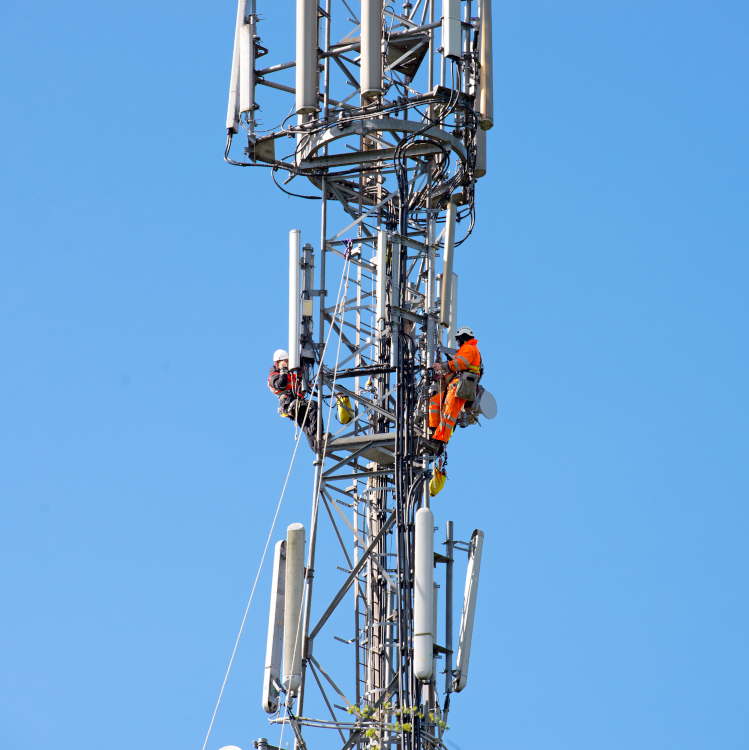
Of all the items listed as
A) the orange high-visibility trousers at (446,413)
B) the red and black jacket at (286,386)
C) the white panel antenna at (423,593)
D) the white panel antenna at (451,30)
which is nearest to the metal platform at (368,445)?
the orange high-visibility trousers at (446,413)

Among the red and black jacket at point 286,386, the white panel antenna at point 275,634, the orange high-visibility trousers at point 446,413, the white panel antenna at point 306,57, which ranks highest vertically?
the white panel antenna at point 306,57

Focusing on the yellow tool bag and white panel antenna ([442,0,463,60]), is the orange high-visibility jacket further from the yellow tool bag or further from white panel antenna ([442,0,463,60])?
white panel antenna ([442,0,463,60])

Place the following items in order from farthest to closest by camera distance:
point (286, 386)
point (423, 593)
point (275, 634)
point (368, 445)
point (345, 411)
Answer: point (286, 386), point (345, 411), point (368, 445), point (275, 634), point (423, 593)

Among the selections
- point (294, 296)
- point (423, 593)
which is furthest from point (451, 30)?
point (423, 593)

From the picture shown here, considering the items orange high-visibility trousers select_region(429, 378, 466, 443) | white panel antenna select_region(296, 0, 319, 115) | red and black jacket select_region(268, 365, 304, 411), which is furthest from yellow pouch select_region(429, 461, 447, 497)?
white panel antenna select_region(296, 0, 319, 115)

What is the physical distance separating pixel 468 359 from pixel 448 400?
83 centimetres

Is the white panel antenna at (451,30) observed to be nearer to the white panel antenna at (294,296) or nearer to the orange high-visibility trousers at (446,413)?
the white panel antenna at (294,296)

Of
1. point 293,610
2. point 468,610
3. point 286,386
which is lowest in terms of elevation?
point 293,610

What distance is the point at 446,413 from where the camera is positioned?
31.1 m

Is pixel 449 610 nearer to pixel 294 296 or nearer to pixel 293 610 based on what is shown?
pixel 293 610

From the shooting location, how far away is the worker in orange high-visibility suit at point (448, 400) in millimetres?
31031

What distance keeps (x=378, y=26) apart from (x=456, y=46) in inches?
53.9

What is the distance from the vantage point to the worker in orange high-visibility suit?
31031 millimetres

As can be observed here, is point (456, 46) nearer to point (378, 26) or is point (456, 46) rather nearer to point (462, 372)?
point (378, 26)
